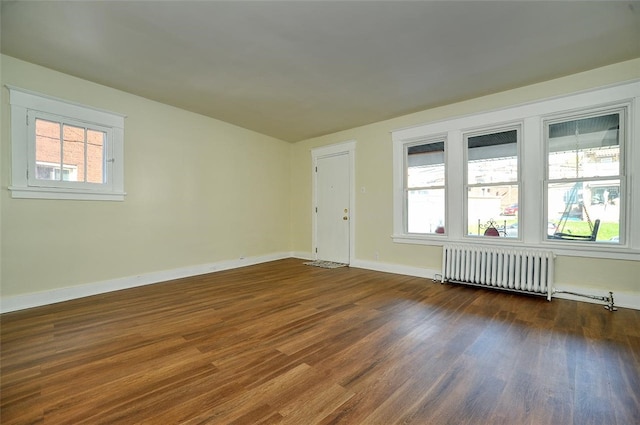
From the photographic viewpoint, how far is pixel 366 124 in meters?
5.12

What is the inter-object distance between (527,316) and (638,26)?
2824 millimetres

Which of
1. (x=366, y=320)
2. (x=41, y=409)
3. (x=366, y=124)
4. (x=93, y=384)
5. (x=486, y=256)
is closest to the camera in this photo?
(x=41, y=409)

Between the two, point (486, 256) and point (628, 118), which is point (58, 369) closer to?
point (486, 256)

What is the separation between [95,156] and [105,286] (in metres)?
1.70

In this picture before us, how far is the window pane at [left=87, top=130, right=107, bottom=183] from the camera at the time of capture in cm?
352

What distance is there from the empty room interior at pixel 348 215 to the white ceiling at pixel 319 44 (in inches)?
1.1

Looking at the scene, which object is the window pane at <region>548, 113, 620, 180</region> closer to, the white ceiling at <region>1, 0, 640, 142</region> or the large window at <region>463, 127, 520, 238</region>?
the large window at <region>463, 127, 520, 238</region>

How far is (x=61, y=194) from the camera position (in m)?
3.26

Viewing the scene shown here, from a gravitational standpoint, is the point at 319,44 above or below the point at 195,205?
above

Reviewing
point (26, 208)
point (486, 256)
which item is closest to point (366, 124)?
point (486, 256)

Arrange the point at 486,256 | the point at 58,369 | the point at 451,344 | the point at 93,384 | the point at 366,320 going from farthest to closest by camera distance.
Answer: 1. the point at 486,256
2. the point at 366,320
3. the point at 451,344
4. the point at 58,369
5. the point at 93,384

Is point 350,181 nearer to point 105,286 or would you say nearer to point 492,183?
point 492,183

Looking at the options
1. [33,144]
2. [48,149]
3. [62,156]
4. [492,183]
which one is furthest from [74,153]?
[492,183]

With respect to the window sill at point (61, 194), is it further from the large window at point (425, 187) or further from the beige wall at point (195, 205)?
the large window at point (425, 187)
